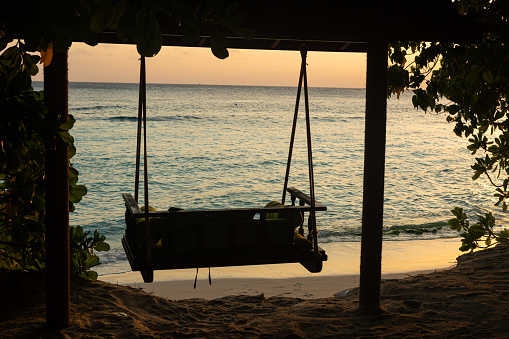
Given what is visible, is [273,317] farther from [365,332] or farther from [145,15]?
[145,15]

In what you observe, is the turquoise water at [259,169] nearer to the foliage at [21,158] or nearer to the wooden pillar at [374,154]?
the foliage at [21,158]

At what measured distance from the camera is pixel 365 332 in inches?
163

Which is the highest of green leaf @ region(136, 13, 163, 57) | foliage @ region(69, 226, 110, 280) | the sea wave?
green leaf @ region(136, 13, 163, 57)

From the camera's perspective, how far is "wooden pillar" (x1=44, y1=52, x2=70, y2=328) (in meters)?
3.52

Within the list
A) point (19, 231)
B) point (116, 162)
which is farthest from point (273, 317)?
point (116, 162)

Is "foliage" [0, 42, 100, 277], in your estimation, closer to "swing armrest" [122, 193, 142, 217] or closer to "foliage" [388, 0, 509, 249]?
"swing armrest" [122, 193, 142, 217]

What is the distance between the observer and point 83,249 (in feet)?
14.8

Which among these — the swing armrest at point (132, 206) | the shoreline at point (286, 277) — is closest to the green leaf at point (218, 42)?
the swing armrest at point (132, 206)

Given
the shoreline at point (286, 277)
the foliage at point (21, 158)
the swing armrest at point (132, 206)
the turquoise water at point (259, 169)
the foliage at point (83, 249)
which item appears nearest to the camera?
the foliage at point (21, 158)

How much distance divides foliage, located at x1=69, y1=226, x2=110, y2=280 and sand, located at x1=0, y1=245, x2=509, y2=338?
0.43 feet

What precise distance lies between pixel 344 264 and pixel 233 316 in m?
4.46

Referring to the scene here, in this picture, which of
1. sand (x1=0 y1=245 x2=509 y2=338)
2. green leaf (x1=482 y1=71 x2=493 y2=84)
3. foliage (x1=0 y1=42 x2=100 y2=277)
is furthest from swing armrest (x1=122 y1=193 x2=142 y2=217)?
green leaf (x1=482 y1=71 x2=493 y2=84)

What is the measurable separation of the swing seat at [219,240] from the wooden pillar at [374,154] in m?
0.38

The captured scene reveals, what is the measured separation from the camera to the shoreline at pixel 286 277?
278 inches
